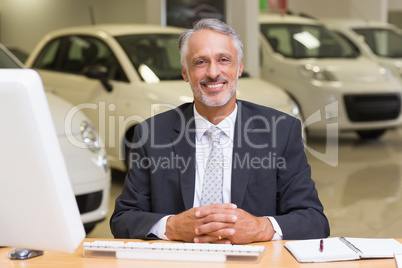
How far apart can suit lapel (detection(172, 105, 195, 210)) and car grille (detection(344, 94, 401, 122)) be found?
18.9ft

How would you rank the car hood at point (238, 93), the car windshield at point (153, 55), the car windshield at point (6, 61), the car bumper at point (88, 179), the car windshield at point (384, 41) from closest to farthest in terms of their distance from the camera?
the car bumper at point (88, 179)
the car windshield at point (6, 61)
the car hood at point (238, 93)
the car windshield at point (153, 55)
the car windshield at point (384, 41)

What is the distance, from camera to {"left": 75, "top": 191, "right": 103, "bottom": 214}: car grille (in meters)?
3.97

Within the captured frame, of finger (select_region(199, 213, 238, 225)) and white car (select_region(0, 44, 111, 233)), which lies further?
white car (select_region(0, 44, 111, 233))

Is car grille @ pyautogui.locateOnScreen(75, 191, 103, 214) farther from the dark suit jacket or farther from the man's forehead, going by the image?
the man's forehead

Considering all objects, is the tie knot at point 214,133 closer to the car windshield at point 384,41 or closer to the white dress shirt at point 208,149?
the white dress shirt at point 208,149

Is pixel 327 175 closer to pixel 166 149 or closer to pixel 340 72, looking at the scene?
pixel 340 72

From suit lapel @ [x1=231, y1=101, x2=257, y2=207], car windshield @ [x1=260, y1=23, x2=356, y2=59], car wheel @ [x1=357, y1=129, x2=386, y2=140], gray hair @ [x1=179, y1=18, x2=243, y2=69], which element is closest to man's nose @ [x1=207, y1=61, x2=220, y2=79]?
gray hair @ [x1=179, y1=18, x2=243, y2=69]

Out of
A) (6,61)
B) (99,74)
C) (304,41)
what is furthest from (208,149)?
(304,41)

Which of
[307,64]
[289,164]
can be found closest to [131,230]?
[289,164]

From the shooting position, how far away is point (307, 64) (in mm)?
8234

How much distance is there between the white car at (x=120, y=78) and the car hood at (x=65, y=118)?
1.36 metres

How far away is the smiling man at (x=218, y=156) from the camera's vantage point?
7.92ft

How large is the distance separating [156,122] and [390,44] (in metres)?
8.75

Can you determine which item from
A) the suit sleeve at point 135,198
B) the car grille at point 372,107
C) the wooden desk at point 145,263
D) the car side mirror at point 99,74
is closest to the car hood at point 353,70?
the car grille at point 372,107
